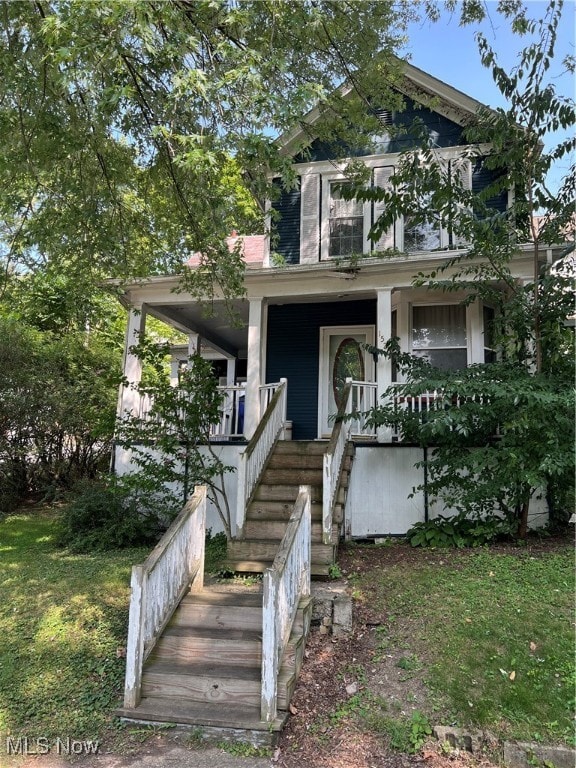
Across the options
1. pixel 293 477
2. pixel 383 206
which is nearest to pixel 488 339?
pixel 383 206

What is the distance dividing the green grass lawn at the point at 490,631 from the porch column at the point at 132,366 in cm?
495

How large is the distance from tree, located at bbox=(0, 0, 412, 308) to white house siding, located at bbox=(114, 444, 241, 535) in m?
2.54

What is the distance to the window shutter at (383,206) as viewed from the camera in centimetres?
928

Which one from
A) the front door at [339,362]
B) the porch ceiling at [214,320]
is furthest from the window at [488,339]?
the porch ceiling at [214,320]

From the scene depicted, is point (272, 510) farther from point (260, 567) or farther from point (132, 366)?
point (132, 366)

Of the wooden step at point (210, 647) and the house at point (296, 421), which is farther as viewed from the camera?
the wooden step at point (210, 647)

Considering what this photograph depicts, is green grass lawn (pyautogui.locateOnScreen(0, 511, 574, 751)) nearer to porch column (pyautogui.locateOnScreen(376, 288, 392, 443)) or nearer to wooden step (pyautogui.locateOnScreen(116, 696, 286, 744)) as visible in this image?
wooden step (pyautogui.locateOnScreen(116, 696, 286, 744))

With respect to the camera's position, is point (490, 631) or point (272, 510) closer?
point (490, 631)

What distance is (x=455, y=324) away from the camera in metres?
9.05

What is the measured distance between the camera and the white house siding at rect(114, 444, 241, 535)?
7.81 meters

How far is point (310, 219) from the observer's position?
9.69 meters

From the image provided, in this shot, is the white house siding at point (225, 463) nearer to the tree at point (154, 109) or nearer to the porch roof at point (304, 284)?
the porch roof at point (304, 284)

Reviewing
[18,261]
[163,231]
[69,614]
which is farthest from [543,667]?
[18,261]

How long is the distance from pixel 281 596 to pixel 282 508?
8.13 feet
